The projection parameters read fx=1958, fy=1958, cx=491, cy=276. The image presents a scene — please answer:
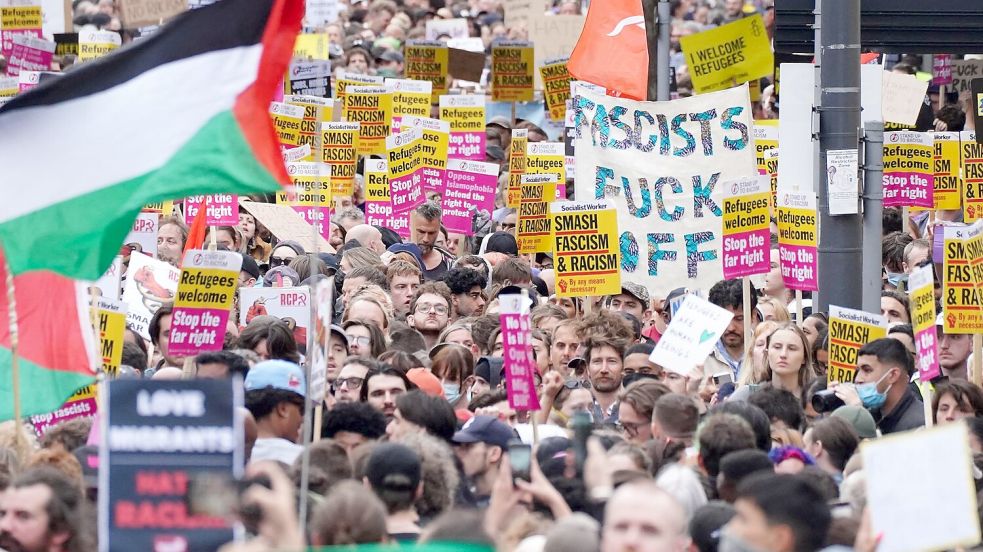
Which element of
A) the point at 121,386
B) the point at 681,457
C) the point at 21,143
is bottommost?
the point at 681,457

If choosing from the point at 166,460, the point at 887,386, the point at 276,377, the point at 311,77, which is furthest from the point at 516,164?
the point at 166,460

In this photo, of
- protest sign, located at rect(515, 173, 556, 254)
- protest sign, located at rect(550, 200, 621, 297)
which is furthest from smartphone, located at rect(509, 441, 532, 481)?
protest sign, located at rect(515, 173, 556, 254)

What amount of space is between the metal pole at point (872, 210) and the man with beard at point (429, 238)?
3564 millimetres

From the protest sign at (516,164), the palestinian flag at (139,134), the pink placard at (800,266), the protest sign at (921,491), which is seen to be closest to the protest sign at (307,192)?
the protest sign at (516,164)

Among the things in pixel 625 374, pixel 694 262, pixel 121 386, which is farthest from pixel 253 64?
pixel 694 262

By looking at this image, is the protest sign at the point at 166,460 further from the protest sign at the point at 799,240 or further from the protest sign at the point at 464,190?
the protest sign at the point at 464,190

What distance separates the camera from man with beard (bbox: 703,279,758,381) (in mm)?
11781

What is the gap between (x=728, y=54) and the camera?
62.8ft

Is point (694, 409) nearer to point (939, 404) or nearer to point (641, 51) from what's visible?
point (939, 404)

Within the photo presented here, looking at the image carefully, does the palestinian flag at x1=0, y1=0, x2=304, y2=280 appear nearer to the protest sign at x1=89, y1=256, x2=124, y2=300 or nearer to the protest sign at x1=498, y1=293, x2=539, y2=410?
the protest sign at x1=498, y1=293, x2=539, y2=410

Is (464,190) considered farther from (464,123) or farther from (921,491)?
(921,491)

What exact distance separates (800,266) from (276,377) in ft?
15.5

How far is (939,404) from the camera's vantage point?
9.61m

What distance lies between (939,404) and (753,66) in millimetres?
9736
